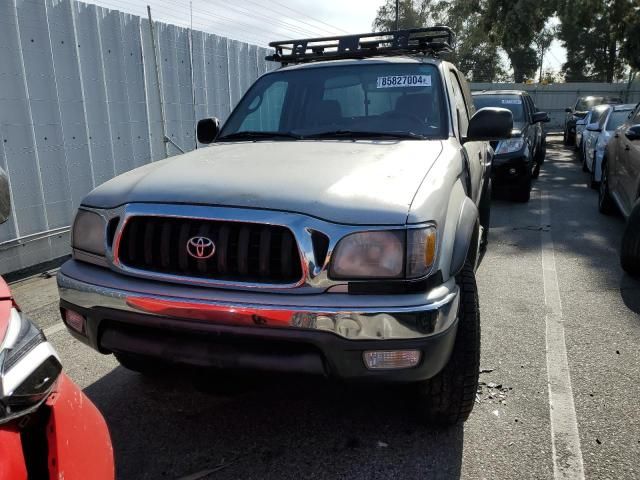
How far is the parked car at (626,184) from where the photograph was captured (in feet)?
15.9

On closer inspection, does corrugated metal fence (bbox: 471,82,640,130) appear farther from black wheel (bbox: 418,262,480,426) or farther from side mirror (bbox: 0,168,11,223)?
side mirror (bbox: 0,168,11,223)

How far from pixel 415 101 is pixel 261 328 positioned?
6.78ft

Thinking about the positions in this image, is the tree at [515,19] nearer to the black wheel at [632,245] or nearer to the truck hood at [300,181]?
the black wheel at [632,245]

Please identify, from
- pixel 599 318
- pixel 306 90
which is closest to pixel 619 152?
pixel 599 318

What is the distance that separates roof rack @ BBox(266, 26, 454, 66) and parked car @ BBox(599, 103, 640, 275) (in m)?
2.26

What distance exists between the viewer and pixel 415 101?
358 centimetres

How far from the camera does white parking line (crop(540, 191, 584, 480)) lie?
247 centimetres

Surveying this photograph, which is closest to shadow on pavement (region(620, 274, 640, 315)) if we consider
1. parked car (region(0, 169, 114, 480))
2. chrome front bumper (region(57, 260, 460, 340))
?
chrome front bumper (region(57, 260, 460, 340))

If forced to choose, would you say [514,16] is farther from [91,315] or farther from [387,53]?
[91,315]

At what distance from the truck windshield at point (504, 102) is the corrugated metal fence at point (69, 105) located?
5.17 meters

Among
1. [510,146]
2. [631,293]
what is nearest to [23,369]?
[631,293]

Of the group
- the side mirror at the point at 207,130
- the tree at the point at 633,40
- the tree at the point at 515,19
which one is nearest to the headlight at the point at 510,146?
the side mirror at the point at 207,130

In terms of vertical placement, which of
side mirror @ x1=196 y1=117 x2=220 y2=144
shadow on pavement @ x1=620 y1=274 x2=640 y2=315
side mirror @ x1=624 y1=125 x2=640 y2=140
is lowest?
shadow on pavement @ x1=620 y1=274 x2=640 y2=315

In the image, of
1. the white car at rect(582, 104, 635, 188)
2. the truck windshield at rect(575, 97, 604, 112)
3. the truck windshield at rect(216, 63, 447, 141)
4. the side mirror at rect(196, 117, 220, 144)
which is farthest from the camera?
the truck windshield at rect(575, 97, 604, 112)
